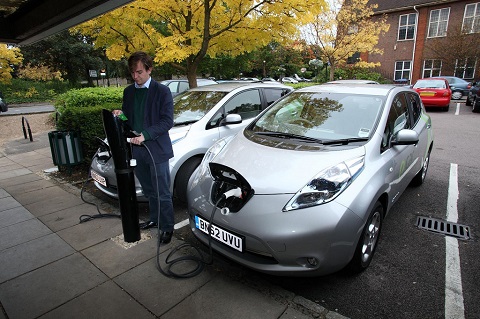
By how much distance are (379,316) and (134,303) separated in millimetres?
1918

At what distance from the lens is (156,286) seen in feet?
8.73

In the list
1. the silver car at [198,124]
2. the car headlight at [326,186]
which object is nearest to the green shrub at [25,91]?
the silver car at [198,124]

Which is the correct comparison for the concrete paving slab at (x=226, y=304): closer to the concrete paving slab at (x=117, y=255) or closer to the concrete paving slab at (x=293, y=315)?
the concrete paving slab at (x=293, y=315)

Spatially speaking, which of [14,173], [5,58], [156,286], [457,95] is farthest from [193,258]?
[457,95]

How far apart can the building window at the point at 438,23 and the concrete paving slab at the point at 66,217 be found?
30283 millimetres

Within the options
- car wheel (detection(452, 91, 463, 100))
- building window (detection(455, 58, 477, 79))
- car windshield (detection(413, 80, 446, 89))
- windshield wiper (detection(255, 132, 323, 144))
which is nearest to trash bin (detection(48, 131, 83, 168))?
windshield wiper (detection(255, 132, 323, 144))

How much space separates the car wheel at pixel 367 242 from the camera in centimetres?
260

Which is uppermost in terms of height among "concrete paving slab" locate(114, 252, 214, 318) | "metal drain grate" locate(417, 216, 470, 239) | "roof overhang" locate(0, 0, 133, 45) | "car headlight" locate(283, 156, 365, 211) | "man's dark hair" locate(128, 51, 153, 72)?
"roof overhang" locate(0, 0, 133, 45)

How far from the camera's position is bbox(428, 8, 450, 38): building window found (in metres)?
25.3

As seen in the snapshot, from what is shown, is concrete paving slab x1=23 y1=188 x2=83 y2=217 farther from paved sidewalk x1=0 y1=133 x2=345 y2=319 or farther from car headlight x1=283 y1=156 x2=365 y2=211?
car headlight x1=283 y1=156 x2=365 y2=211

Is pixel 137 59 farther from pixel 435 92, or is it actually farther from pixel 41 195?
pixel 435 92

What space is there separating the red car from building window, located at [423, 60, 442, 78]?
13.5m

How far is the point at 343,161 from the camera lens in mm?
2656

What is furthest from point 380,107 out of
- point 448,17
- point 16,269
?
point 448,17
